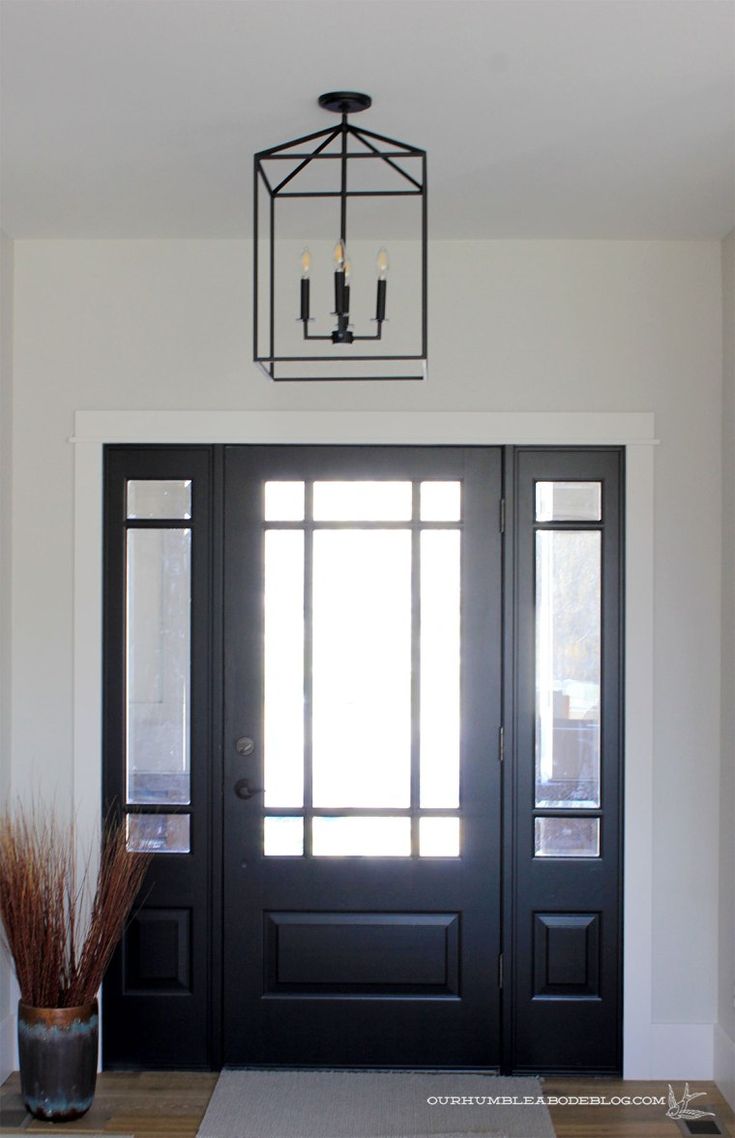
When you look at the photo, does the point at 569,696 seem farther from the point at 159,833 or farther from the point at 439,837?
the point at 159,833

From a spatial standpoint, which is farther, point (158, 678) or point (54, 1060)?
point (158, 678)

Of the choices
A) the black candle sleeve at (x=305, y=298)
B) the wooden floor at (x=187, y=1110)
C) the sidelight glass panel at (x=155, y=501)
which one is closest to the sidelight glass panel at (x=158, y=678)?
the sidelight glass panel at (x=155, y=501)

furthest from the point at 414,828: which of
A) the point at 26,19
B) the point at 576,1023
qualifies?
the point at 26,19

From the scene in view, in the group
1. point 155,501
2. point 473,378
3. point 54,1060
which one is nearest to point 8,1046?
point 54,1060

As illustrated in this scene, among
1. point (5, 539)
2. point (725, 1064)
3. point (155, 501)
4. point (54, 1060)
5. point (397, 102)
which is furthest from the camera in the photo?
point (155, 501)

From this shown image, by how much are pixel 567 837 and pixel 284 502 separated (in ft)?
4.93

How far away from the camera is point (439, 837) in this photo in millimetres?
3715

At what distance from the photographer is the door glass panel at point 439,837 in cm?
371

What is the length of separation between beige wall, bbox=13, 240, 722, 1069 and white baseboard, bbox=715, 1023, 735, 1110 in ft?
1.61

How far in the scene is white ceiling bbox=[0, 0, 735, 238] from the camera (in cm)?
222

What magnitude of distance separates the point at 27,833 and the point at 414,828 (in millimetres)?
1277

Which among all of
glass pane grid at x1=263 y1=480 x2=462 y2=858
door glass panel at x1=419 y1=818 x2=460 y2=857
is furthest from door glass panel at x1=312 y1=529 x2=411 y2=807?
door glass panel at x1=419 y1=818 x2=460 y2=857

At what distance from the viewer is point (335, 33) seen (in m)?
2.26

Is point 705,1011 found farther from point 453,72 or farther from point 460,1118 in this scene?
point 453,72
